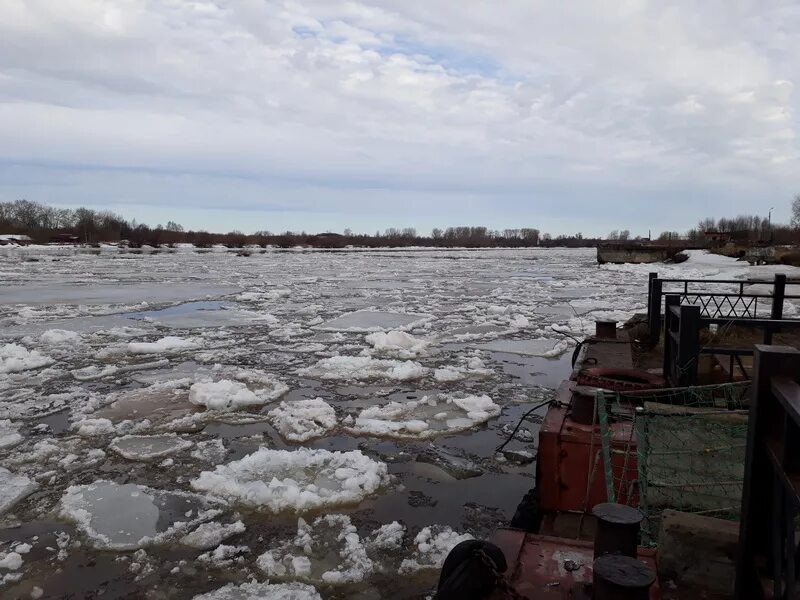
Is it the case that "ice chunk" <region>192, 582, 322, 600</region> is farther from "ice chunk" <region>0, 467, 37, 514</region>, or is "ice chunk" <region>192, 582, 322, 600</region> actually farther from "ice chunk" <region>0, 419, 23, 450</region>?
"ice chunk" <region>0, 419, 23, 450</region>

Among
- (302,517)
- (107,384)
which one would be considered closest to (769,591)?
(302,517)

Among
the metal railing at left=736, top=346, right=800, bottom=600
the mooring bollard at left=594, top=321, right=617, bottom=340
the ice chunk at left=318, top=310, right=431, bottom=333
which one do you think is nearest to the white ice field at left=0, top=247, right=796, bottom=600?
the ice chunk at left=318, top=310, right=431, bottom=333

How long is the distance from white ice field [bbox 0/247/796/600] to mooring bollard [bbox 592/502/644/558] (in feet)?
4.44

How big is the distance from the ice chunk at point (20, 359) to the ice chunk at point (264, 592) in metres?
7.17

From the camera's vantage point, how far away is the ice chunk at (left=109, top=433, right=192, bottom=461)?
566 centimetres

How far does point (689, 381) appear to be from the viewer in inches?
213

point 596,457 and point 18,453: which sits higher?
point 596,457

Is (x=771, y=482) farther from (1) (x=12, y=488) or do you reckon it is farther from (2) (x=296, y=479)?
(1) (x=12, y=488)

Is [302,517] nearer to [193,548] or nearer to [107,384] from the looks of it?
[193,548]

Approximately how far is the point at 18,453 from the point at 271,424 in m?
2.43

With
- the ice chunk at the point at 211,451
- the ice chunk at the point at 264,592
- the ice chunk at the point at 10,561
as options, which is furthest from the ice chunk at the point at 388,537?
the ice chunk at the point at 10,561

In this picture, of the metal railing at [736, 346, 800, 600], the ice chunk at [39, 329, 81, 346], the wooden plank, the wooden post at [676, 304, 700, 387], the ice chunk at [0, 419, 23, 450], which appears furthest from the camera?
the ice chunk at [39, 329, 81, 346]

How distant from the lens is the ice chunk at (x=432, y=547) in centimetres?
386

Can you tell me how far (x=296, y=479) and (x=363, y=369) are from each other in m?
4.05
